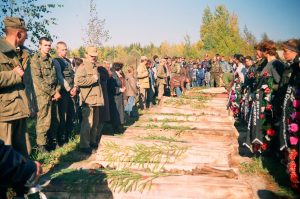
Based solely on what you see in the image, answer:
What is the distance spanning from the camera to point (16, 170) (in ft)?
6.96

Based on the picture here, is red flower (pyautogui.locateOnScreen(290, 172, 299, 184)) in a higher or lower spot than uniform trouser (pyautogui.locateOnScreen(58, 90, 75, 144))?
lower

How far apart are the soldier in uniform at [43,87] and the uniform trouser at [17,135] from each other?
7.44ft

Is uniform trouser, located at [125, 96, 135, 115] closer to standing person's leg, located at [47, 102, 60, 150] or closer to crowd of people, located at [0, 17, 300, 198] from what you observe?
crowd of people, located at [0, 17, 300, 198]

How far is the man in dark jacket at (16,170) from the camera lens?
2084 millimetres

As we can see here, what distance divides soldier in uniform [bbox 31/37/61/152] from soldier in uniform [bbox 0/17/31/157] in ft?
7.04

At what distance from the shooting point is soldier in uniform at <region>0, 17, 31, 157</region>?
404 cm

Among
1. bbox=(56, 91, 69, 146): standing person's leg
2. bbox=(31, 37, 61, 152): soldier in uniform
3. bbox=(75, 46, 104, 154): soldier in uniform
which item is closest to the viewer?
bbox=(31, 37, 61, 152): soldier in uniform

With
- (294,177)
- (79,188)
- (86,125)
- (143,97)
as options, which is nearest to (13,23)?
(79,188)

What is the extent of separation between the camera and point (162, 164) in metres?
4.95

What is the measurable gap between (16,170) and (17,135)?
91.8 inches

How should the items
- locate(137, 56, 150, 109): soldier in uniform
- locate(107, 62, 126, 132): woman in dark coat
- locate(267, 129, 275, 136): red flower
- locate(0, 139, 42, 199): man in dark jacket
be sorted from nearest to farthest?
1. locate(0, 139, 42, 199): man in dark jacket
2. locate(267, 129, 275, 136): red flower
3. locate(107, 62, 126, 132): woman in dark coat
4. locate(137, 56, 150, 109): soldier in uniform

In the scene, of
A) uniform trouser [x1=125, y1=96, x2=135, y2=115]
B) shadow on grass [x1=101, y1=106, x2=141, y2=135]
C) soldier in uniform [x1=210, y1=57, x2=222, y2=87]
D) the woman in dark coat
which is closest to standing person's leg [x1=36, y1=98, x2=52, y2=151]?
shadow on grass [x1=101, y1=106, x2=141, y2=135]

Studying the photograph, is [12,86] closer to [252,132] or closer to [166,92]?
[252,132]

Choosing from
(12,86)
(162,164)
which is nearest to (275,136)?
(162,164)
